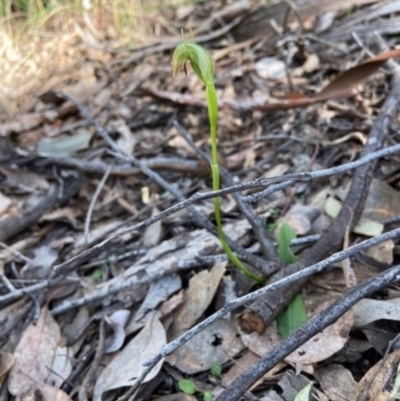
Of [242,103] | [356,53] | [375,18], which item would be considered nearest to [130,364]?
[242,103]

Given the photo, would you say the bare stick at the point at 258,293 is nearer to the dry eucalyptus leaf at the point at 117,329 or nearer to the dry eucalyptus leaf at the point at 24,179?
the dry eucalyptus leaf at the point at 117,329

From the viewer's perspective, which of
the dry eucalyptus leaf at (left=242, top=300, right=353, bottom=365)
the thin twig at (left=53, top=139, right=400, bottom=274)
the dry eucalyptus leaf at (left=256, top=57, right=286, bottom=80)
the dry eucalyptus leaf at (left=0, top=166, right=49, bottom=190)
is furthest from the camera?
the dry eucalyptus leaf at (left=256, top=57, right=286, bottom=80)

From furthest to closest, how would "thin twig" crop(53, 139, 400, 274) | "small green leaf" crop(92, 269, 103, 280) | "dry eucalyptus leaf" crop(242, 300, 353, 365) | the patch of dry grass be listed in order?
the patch of dry grass < "small green leaf" crop(92, 269, 103, 280) < "dry eucalyptus leaf" crop(242, 300, 353, 365) < "thin twig" crop(53, 139, 400, 274)

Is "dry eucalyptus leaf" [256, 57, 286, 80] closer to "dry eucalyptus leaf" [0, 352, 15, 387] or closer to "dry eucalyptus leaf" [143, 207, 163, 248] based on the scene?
"dry eucalyptus leaf" [143, 207, 163, 248]

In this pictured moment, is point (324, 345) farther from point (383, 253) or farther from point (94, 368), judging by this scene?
point (94, 368)

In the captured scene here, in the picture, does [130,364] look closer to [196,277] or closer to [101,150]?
[196,277]

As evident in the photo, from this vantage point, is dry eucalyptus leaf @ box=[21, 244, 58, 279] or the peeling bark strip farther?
dry eucalyptus leaf @ box=[21, 244, 58, 279]

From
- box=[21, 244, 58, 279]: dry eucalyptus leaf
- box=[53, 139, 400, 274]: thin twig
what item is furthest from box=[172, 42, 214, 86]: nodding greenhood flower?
box=[21, 244, 58, 279]: dry eucalyptus leaf
